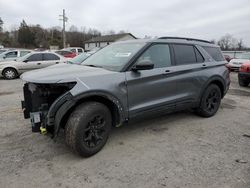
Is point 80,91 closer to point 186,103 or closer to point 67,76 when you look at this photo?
point 67,76

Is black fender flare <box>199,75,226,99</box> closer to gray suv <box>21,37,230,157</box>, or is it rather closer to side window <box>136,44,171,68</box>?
gray suv <box>21,37,230,157</box>

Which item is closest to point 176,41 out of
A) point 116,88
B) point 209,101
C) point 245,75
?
point 209,101

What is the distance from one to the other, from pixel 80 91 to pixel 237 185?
2.34 metres

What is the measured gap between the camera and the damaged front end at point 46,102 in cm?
314

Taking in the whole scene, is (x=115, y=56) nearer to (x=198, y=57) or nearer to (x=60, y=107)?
(x=60, y=107)

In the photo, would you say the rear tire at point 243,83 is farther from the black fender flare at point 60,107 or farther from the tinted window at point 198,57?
the black fender flare at point 60,107

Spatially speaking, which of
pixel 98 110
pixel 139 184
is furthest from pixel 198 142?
pixel 98 110

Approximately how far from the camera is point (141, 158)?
343cm

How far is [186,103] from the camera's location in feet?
15.6

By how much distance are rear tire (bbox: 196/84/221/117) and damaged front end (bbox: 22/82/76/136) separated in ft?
10.4

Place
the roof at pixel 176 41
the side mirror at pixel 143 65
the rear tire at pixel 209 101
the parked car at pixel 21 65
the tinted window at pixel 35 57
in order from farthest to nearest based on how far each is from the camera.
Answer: the tinted window at pixel 35 57 < the parked car at pixel 21 65 < the rear tire at pixel 209 101 < the roof at pixel 176 41 < the side mirror at pixel 143 65

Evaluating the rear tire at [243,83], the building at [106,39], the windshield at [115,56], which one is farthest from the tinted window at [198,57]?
the building at [106,39]

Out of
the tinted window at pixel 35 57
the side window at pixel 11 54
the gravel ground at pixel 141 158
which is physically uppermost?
the side window at pixel 11 54

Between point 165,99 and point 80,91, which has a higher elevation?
point 80,91
